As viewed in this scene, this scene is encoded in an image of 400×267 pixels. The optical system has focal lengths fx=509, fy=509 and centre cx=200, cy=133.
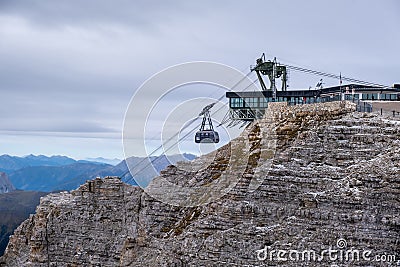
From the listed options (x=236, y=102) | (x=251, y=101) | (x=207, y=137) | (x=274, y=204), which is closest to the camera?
(x=274, y=204)

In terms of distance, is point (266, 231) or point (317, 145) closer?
point (266, 231)

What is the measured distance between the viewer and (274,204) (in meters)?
39.3

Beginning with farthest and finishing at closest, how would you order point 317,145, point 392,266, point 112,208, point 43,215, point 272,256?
point 43,215, point 112,208, point 317,145, point 272,256, point 392,266

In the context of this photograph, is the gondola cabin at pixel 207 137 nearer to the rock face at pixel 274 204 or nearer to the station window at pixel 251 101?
the station window at pixel 251 101

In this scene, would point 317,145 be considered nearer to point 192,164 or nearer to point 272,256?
point 272,256

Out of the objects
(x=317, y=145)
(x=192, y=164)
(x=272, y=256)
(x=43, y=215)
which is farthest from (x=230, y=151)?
(x=43, y=215)

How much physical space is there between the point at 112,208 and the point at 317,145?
23360mm

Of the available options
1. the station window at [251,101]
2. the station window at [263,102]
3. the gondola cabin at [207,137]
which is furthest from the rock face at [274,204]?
the station window at [251,101]

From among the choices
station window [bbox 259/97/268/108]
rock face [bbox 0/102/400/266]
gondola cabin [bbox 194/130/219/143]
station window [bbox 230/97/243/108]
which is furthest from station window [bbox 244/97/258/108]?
rock face [bbox 0/102/400/266]

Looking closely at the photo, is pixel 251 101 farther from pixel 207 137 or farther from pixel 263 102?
pixel 207 137

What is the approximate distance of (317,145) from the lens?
41156mm

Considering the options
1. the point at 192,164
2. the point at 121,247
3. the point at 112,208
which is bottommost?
the point at 121,247

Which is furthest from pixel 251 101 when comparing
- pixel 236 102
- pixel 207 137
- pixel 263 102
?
pixel 207 137

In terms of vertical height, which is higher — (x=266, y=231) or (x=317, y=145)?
(x=317, y=145)
